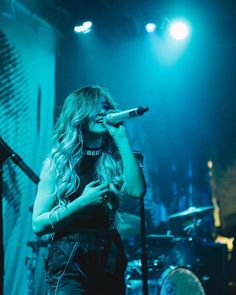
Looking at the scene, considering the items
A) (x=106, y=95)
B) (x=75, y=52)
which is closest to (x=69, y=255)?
(x=106, y=95)

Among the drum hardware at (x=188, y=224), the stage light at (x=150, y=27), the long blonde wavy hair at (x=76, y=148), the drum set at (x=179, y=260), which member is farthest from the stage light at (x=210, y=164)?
the long blonde wavy hair at (x=76, y=148)

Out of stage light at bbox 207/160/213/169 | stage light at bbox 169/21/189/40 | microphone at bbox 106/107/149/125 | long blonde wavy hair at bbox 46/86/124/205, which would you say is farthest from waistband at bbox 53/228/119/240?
stage light at bbox 207/160/213/169

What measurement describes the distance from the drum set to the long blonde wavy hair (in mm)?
2990

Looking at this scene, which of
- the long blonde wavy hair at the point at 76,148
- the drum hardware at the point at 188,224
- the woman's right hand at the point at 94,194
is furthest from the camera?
the drum hardware at the point at 188,224

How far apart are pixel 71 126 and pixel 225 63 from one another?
7830mm

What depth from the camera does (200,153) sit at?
390 inches

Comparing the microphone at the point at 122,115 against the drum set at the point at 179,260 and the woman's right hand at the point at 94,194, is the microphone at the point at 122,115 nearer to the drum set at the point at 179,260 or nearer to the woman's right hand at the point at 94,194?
the woman's right hand at the point at 94,194

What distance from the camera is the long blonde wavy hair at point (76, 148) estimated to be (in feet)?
6.86

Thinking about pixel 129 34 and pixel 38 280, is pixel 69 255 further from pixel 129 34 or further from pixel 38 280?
pixel 129 34

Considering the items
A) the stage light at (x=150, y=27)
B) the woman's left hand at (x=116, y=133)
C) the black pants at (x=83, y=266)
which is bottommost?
the black pants at (x=83, y=266)

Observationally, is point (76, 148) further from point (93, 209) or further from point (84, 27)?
point (84, 27)

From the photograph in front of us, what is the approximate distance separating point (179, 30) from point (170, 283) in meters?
4.85

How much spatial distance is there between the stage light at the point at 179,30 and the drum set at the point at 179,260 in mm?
3601

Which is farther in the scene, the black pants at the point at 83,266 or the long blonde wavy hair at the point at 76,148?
the long blonde wavy hair at the point at 76,148
